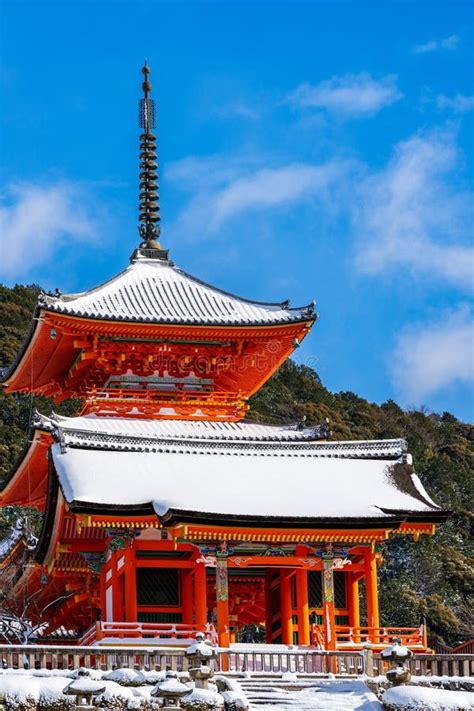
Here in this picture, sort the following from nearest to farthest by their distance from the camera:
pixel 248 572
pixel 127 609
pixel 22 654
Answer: pixel 22 654 < pixel 127 609 < pixel 248 572

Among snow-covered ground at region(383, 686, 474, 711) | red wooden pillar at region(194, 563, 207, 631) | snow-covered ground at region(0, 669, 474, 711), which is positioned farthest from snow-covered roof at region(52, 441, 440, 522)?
snow-covered ground at region(383, 686, 474, 711)

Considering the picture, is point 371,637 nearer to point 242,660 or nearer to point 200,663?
point 242,660

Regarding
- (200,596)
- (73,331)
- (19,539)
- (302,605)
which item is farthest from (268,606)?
(19,539)

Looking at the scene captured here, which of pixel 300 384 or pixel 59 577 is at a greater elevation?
pixel 300 384

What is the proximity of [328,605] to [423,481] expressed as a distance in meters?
44.3

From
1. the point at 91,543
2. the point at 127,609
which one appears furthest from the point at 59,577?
the point at 127,609

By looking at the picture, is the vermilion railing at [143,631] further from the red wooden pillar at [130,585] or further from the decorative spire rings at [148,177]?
the decorative spire rings at [148,177]

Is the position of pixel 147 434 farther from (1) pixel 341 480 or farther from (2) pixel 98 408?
(1) pixel 341 480

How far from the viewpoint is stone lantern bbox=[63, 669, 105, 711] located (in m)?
24.4

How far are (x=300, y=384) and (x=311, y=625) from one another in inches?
2560

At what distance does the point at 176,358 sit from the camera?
4078 centimetres

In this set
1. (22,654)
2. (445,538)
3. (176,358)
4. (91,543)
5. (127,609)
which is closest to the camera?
(22,654)

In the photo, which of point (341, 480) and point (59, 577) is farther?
point (59, 577)

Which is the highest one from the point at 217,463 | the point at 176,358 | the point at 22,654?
the point at 176,358
